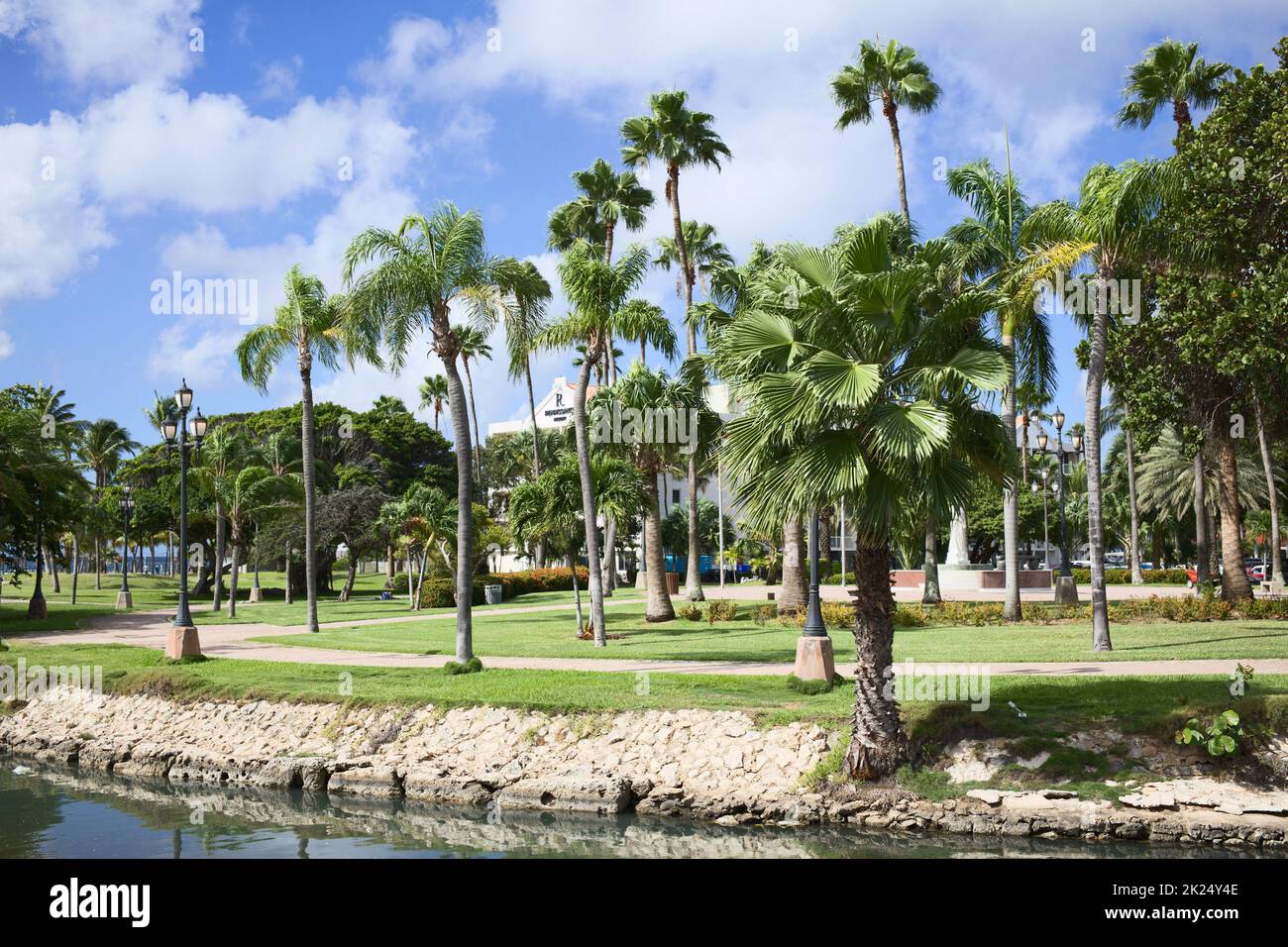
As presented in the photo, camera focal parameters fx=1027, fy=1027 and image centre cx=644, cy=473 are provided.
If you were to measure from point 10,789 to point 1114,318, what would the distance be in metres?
26.0

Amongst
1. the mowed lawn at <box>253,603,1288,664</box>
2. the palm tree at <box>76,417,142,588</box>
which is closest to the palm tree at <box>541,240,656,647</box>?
the mowed lawn at <box>253,603,1288,664</box>

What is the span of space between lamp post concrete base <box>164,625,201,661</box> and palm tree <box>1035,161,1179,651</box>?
19.2 m

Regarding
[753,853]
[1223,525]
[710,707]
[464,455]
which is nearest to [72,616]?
[464,455]

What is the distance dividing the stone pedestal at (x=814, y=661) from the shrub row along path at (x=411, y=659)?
1263 millimetres

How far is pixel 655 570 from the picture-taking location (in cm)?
3162

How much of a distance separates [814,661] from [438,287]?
10024 millimetres

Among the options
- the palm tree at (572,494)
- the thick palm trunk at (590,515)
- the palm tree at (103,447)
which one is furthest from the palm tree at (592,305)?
the palm tree at (103,447)

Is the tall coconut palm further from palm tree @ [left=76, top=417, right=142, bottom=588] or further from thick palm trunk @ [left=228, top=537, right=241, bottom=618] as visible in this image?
palm tree @ [left=76, top=417, right=142, bottom=588]

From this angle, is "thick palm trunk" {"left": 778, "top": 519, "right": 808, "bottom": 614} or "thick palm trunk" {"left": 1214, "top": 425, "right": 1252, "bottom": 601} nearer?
"thick palm trunk" {"left": 1214, "top": 425, "right": 1252, "bottom": 601}

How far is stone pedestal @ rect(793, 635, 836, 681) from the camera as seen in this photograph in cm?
1666

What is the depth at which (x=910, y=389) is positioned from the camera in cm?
1298

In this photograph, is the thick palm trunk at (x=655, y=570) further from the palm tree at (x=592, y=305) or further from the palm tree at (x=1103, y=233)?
the palm tree at (x=1103, y=233)

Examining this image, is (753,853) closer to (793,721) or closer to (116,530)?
(793,721)

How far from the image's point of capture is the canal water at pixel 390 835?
1210 cm
